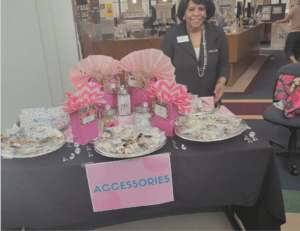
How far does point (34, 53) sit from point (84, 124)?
1858mm

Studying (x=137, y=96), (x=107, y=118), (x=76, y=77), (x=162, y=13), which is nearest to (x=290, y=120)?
(x=137, y=96)

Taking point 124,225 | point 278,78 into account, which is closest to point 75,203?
point 124,225

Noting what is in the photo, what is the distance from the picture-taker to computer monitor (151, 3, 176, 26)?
17.3 feet

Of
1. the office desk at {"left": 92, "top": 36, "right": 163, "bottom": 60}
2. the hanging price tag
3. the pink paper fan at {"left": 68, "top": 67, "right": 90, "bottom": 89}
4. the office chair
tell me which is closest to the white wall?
the pink paper fan at {"left": 68, "top": 67, "right": 90, "bottom": 89}

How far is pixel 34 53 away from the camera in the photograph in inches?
108

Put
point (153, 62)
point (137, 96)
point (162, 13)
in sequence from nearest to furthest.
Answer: point (153, 62)
point (137, 96)
point (162, 13)

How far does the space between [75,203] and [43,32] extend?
2.20m

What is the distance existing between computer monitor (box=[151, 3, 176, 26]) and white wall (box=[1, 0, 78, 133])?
9.74ft

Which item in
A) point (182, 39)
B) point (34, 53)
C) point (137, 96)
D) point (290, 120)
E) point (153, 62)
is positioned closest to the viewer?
point (153, 62)

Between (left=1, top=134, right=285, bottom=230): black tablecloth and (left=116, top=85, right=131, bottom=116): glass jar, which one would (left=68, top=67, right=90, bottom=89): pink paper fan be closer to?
(left=116, top=85, right=131, bottom=116): glass jar

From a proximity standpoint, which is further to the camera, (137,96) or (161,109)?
(137,96)

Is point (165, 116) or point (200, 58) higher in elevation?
point (200, 58)

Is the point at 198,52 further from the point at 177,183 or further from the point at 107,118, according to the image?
the point at 177,183

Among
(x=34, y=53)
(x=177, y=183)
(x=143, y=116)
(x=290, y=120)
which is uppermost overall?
(x=34, y=53)
